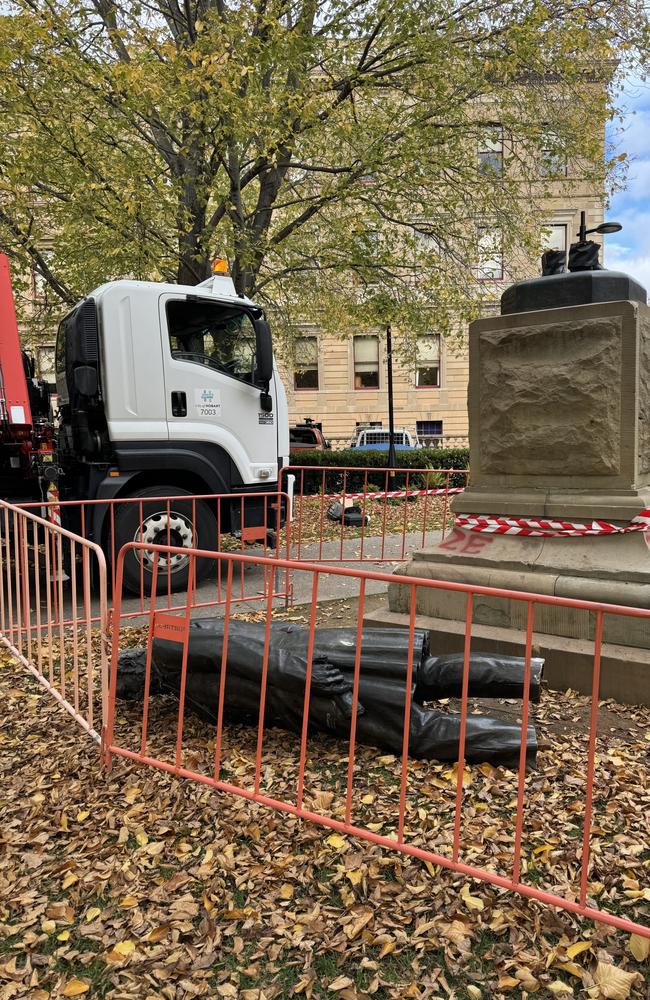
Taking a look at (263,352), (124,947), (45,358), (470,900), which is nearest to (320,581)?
(263,352)

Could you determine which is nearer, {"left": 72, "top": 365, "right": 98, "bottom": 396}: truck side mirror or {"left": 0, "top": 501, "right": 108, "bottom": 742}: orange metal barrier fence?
{"left": 0, "top": 501, "right": 108, "bottom": 742}: orange metal barrier fence

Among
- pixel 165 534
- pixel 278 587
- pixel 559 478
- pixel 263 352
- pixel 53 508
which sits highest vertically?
pixel 263 352

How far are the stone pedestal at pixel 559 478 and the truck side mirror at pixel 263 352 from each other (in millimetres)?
2908

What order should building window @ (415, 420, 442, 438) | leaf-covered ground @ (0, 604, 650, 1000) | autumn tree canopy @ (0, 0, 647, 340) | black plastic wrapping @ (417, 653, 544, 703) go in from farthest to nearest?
building window @ (415, 420, 442, 438)
autumn tree canopy @ (0, 0, 647, 340)
black plastic wrapping @ (417, 653, 544, 703)
leaf-covered ground @ (0, 604, 650, 1000)

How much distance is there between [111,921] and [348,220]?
1085 cm

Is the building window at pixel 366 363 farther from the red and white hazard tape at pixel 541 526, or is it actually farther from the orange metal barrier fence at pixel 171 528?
the red and white hazard tape at pixel 541 526

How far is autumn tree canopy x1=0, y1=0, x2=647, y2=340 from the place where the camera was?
845 centimetres

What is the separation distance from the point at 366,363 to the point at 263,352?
80.2 feet

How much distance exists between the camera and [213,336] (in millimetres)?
7320

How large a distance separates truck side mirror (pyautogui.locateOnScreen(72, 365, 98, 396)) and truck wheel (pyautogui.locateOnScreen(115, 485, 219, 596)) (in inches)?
44.8

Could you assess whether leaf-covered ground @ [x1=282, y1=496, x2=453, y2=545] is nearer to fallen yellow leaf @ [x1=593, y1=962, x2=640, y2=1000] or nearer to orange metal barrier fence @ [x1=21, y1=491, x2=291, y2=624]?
orange metal barrier fence @ [x1=21, y1=491, x2=291, y2=624]

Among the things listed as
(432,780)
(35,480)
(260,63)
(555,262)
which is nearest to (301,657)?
(432,780)

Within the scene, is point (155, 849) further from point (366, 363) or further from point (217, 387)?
point (366, 363)

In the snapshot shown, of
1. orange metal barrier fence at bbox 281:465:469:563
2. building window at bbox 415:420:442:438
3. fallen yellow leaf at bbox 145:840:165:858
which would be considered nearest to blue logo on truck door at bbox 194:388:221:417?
orange metal barrier fence at bbox 281:465:469:563
